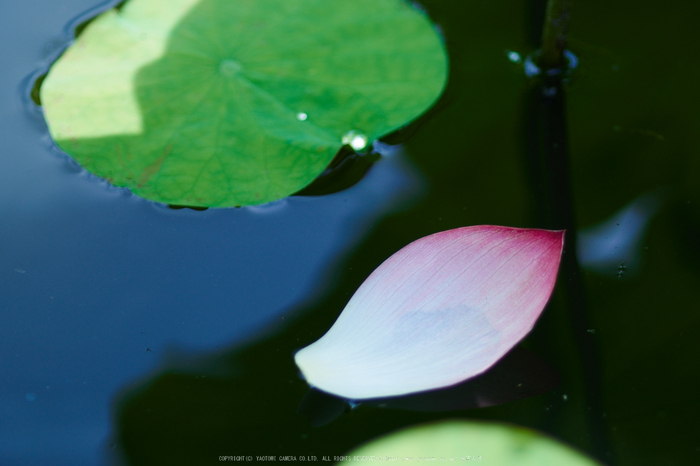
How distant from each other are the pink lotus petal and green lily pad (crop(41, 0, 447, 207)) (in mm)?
272

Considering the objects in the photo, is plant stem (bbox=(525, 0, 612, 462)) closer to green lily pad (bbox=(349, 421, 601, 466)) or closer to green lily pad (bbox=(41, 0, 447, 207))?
green lily pad (bbox=(349, 421, 601, 466))

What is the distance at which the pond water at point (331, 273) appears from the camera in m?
0.71

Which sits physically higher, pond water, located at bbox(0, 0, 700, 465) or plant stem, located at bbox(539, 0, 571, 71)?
plant stem, located at bbox(539, 0, 571, 71)

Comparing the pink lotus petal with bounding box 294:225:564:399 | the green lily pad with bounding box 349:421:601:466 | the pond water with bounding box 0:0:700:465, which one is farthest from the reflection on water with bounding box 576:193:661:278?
the green lily pad with bounding box 349:421:601:466

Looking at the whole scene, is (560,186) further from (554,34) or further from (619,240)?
(554,34)

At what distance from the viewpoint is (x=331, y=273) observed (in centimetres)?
84

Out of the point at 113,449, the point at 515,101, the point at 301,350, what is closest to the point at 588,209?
the point at 515,101

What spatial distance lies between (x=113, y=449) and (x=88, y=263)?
0.29m

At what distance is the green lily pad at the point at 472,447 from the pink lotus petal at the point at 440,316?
0.21ft

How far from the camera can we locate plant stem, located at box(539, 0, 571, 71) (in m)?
0.94

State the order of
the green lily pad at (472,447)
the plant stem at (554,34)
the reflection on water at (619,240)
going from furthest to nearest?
the plant stem at (554,34) < the reflection on water at (619,240) < the green lily pad at (472,447)

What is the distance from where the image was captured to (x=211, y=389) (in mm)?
746

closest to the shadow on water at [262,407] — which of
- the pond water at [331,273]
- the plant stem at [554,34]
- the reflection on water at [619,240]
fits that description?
the pond water at [331,273]

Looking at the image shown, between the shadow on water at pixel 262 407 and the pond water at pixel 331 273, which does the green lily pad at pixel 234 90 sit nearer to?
the pond water at pixel 331 273
